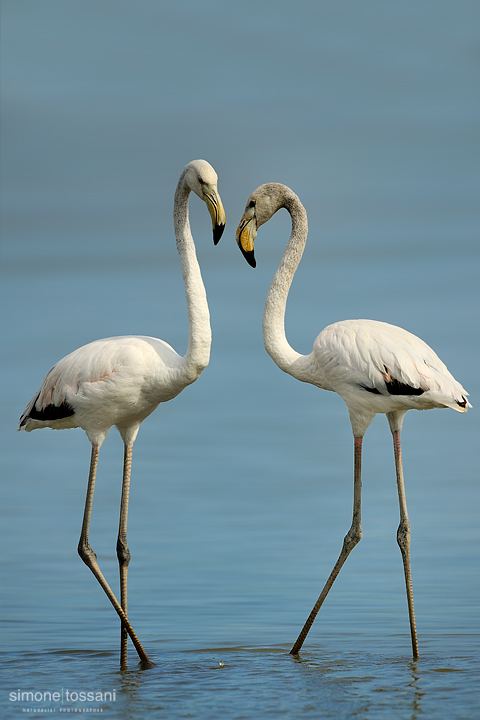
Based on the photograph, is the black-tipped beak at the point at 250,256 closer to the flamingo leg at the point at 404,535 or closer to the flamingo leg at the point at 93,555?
the flamingo leg at the point at 404,535

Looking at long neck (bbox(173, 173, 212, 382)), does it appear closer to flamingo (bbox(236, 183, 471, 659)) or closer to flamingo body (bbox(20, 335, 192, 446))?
flamingo body (bbox(20, 335, 192, 446))

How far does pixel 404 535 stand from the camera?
1131 centimetres

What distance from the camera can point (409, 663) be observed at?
1066 centimetres

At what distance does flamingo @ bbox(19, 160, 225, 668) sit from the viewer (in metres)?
10.6

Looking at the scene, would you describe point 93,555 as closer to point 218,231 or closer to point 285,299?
point 285,299

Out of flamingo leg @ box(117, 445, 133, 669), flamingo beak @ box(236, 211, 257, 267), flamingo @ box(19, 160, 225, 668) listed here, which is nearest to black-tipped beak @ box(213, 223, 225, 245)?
flamingo @ box(19, 160, 225, 668)

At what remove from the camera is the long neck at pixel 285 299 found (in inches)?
447

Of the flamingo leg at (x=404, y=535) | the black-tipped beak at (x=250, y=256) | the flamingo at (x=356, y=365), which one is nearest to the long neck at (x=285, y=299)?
the flamingo at (x=356, y=365)

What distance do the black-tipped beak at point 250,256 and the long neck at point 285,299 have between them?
30 cm

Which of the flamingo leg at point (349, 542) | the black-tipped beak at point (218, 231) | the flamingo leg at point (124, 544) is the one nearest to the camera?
the black-tipped beak at point (218, 231)

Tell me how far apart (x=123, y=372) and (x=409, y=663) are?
442cm

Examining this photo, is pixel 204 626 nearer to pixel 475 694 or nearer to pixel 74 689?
pixel 74 689

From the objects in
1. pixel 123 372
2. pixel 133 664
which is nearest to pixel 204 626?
pixel 133 664

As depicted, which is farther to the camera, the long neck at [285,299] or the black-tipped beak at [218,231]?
the long neck at [285,299]
